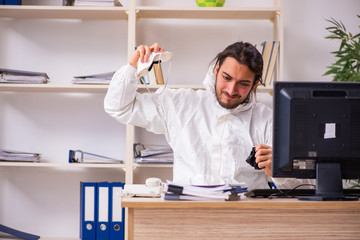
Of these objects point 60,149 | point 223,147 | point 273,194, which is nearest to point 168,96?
point 223,147

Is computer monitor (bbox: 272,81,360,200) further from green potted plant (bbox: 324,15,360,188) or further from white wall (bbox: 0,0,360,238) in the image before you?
white wall (bbox: 0,0,360,238)

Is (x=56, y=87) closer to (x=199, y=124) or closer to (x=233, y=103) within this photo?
(x=199, y=124)

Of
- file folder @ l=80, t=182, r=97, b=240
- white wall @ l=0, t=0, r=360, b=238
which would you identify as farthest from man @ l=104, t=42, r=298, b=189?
white wall @ l=0, t=0, r=360, b=238

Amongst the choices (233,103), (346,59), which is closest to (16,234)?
(233,103)

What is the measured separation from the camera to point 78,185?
3.09 m

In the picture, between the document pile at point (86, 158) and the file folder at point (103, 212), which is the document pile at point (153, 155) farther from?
the file folder at point (103, 212)

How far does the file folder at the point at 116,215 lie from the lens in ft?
9.09

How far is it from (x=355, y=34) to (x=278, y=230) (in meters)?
2.03

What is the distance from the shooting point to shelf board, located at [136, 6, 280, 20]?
2.79 metres

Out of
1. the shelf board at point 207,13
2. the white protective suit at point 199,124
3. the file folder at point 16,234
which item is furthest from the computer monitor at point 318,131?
the file folder at point 16,234

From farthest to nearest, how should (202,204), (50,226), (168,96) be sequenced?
1. (50,226)
2. (168,96)
3. (202,204)

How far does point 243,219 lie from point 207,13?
64.0 inches

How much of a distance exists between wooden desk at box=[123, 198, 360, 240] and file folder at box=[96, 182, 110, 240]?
1289 millimetres

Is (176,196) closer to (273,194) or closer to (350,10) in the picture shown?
(273,194)
